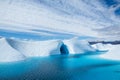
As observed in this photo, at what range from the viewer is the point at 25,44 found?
122 feet

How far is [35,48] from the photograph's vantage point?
3716cm

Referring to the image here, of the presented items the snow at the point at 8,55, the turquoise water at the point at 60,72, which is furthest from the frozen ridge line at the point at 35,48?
the turquoise water at the point at 60,72

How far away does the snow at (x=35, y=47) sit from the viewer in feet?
117

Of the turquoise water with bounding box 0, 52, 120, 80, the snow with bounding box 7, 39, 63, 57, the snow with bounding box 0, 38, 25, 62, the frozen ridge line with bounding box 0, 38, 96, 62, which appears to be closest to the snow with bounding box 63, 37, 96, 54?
the frozen ridge line with bounding box 0, 38, 96, 62

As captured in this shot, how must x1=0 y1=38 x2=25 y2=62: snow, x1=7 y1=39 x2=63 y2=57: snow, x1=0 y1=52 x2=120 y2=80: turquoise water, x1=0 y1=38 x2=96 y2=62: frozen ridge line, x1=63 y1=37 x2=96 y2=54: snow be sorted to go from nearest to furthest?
1. x1=0 y1=52 x2=120 y2=80: turquoise water
2. x1=0 y1=38 x2=25 y2=62: snow
3. x1=0 y1=38 x2=96 y2=62: frozen ridge line
4. x1=7 y1=39 x2=63 y2=57: snow
5. x1=63 y1=37 x2=96 y2=54: snow

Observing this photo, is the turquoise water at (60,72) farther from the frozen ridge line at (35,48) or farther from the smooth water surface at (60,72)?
the frozen ridge line at (35,48)

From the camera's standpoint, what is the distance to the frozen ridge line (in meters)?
27.2

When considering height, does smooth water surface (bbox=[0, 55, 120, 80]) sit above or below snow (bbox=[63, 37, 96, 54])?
above

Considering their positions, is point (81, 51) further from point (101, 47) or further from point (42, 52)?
point (101, 47)

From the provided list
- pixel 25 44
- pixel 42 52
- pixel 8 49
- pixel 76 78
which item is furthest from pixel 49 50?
pixel 76 78

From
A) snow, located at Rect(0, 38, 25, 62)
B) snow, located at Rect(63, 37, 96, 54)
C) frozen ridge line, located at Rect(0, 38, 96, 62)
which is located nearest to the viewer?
snow, located at Rect(0, 38, 25, 62)

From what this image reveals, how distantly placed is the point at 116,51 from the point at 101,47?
3515cm

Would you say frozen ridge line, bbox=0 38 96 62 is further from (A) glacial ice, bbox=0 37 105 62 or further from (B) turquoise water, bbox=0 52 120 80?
(B) turquoise water, bbox=0 52 120 80

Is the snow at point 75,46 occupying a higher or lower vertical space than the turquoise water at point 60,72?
lower
